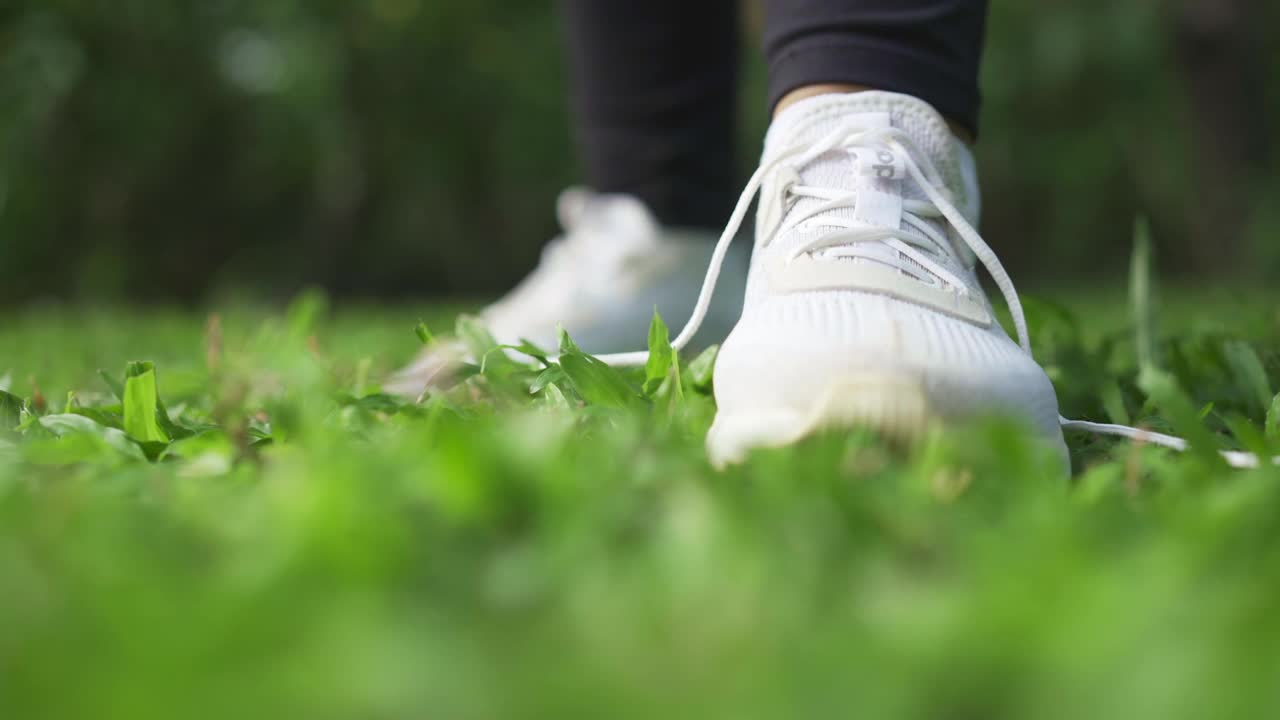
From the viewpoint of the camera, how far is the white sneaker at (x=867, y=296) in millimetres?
535

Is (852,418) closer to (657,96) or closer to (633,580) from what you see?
(633,580)

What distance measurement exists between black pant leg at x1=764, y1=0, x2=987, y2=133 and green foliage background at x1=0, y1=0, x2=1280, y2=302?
408 cm

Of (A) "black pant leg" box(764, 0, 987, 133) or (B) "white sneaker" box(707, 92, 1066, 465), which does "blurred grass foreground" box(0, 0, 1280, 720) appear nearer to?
(B) "white sneaker" box(707, 92, 1066, 465)

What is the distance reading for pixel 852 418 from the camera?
20.2 inches

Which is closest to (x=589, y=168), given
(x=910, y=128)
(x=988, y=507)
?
(x=910, y=128)

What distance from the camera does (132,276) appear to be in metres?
4.51

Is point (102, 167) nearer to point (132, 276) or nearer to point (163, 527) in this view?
point (132, 276)

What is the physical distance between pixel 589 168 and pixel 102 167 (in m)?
3.76

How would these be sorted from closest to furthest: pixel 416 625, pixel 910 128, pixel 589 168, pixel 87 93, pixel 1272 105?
pixel 416 625 → pixel 910 128 → pixel 589 168 → pixel 87 93 → pixel 1272 105

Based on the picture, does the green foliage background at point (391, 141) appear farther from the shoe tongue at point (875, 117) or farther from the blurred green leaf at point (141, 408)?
the shoe tongue at point (875, 117)

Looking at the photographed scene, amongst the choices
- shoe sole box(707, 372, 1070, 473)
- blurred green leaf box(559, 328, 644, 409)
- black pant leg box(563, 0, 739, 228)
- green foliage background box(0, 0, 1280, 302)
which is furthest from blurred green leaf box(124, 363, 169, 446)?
green foliage background box(0, 0, 1280, 302)

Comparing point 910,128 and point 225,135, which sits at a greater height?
point 910,128

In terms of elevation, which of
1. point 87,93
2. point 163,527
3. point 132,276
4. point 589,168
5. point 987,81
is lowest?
point 132,276

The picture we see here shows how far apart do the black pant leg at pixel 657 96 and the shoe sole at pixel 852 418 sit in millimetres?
769
